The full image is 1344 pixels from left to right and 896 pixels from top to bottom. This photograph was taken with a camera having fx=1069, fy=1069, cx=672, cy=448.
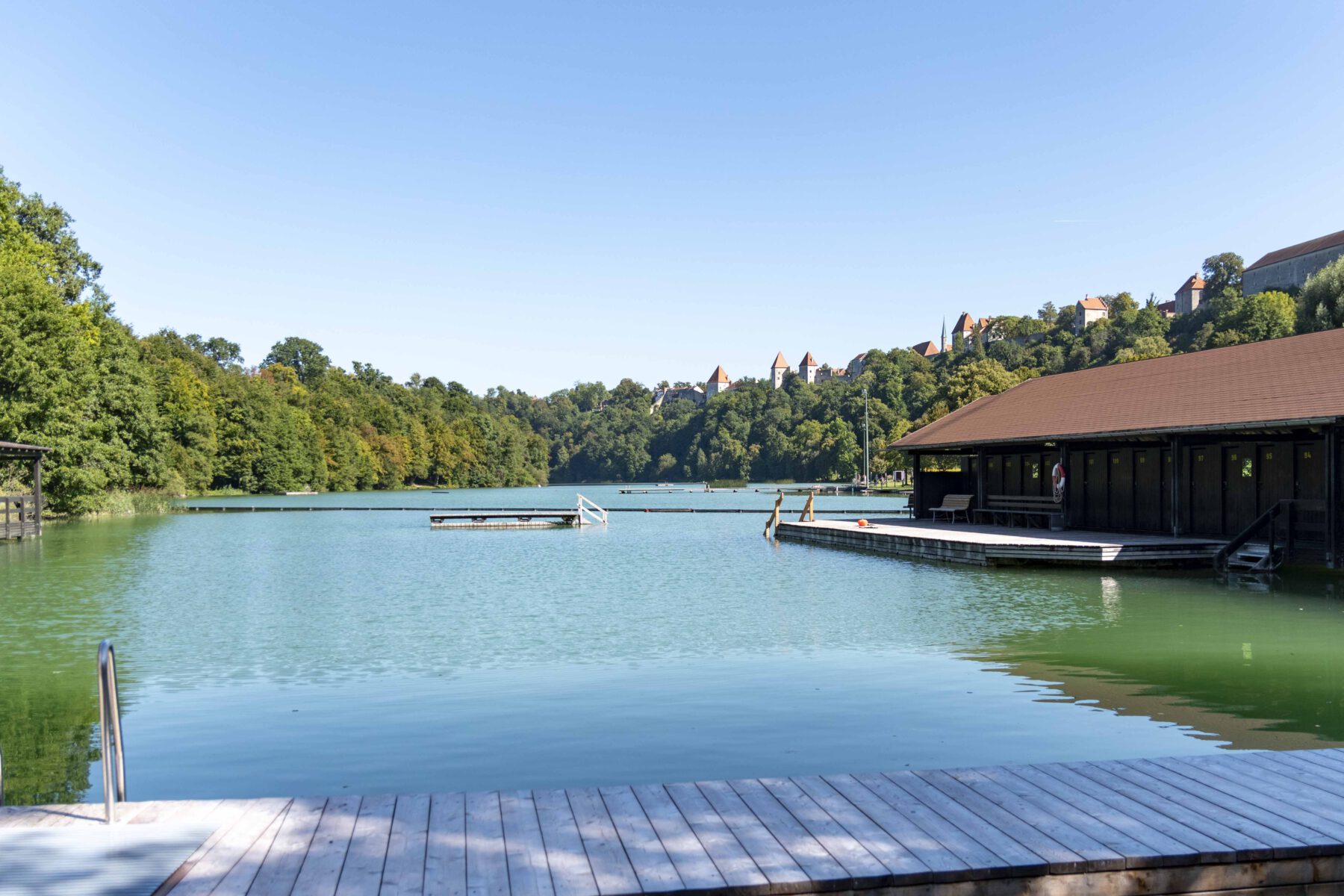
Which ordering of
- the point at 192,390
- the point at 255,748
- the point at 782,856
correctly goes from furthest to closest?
1. the point at 192,390
2. the point at 255,748
3. the point at 782,856

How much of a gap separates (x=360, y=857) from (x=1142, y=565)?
61.6 feet

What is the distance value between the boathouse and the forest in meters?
26.9

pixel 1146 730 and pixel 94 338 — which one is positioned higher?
pixel 94 338

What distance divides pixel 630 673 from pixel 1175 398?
1636cm

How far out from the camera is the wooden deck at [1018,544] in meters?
20.1

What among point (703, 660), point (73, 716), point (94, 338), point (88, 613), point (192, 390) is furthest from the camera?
point (192, 390)

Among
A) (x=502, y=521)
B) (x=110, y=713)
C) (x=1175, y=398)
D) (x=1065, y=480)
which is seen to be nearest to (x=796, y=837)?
(x=110, y=713)

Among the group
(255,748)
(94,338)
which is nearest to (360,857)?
(255,748)

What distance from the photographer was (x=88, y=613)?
15547 mm

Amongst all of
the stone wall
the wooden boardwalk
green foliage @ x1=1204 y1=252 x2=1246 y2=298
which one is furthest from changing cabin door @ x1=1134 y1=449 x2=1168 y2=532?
green foliage @ x1=1204 y1=252 x2=1246 y2=298

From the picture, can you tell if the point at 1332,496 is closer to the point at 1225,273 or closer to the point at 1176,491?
the point at 1176,491

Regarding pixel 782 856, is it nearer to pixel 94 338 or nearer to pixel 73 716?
pixel 73 716

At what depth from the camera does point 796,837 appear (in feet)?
15.0

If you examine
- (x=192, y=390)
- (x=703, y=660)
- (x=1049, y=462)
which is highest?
(x=192, y=390)
